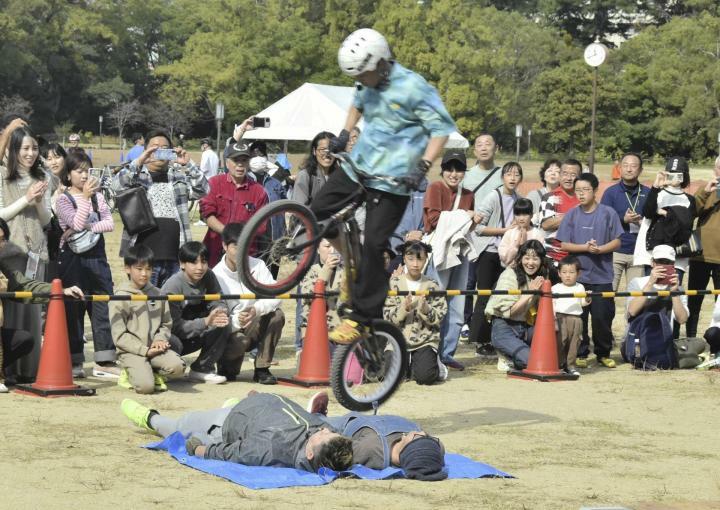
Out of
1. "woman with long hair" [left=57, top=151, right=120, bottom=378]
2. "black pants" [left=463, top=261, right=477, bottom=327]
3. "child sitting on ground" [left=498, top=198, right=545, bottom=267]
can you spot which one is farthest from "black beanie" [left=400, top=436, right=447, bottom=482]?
"black pants" [left=463, top=261, right=477, bottom=327]

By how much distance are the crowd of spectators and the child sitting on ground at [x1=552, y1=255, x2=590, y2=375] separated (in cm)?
1

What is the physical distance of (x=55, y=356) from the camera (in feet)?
30.0

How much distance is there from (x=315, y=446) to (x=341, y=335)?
3.97 ft

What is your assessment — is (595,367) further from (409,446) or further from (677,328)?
(409,446)

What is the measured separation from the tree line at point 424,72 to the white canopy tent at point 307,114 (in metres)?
27.9

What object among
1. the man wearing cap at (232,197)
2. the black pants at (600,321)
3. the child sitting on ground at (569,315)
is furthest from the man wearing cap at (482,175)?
the man wearing cap at (232,197)

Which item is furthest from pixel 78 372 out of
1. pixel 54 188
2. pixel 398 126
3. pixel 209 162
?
pixel 209 162

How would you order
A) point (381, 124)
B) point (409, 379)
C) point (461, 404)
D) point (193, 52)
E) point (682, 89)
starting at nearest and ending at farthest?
Result: point (381, 124) < point (461, 404) < point (409, 379) < point (682, 89) < point (193, 52)

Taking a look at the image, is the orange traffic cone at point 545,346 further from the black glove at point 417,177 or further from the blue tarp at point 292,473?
the black glove at point 417,177

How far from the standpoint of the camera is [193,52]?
63188 mm

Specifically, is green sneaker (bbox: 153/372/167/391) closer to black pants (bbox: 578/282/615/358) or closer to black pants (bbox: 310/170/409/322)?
black pants (bbox: 310/170/409/322)

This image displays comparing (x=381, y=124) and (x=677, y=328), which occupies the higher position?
(x=381, y=124)

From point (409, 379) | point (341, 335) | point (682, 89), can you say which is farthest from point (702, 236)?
point (682, 89)

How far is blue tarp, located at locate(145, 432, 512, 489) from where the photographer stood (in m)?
6.48
